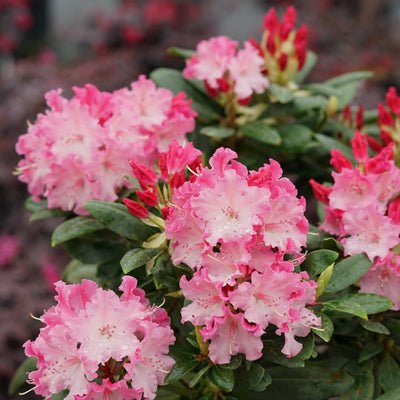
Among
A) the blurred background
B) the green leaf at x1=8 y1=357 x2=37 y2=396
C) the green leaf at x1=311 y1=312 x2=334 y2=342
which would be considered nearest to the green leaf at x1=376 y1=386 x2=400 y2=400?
the green leaf at x1=311 y1=312 x2=334 y2=342

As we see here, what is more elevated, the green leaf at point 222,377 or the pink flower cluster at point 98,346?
the pink flower cluster at point 98,346

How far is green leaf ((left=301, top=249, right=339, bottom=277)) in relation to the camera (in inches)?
36.5

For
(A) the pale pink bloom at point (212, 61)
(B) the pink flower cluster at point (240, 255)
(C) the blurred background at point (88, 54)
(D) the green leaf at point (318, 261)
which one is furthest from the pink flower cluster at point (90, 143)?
(C) the blurred background at point (88, 54)

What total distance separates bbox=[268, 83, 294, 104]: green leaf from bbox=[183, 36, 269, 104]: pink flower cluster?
25 mm

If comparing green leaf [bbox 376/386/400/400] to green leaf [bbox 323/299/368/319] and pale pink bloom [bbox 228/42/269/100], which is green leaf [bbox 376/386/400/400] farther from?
pale pink bloom [bbox 228/42/269/100]

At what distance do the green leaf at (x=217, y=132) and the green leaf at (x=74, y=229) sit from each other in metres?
0.31

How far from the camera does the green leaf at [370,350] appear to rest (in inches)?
41.0

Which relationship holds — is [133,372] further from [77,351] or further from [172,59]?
[172,59]

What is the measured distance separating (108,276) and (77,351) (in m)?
0.36

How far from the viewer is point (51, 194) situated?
110 cm

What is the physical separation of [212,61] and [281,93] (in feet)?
0.51

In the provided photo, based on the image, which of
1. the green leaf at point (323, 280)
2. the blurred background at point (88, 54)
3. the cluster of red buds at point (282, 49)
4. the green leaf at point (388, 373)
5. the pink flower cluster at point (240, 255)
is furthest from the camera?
the blurred background at point (88, 54)

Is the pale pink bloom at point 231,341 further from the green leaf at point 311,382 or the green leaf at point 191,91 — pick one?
the green leaf at point 191,91

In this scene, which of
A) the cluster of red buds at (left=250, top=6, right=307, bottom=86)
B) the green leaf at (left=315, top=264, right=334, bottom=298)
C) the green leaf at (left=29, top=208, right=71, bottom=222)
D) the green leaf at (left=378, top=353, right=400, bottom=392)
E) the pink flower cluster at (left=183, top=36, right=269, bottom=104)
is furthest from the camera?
the cluster of red buds at (left=250, top=6, right=307, bottom=86)
